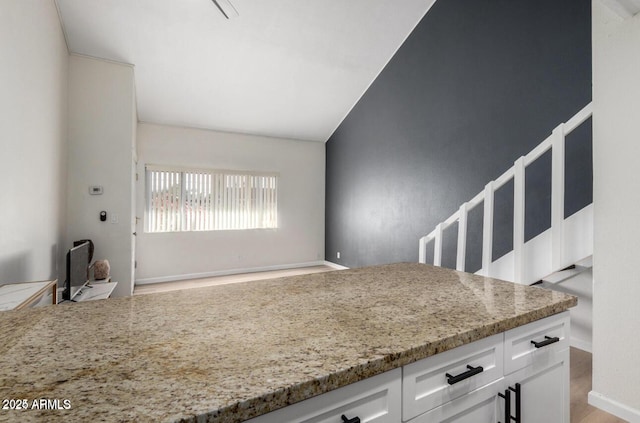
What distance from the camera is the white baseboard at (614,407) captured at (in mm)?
1772

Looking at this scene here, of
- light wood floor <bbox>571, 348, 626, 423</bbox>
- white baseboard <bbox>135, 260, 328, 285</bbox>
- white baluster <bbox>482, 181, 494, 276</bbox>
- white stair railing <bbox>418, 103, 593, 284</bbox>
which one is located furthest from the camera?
white baseboard <bbox>135, 260, 328, 285</bbox>

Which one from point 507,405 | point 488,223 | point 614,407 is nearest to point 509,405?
Result: point 507,405

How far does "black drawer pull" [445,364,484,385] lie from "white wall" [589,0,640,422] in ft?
5.20

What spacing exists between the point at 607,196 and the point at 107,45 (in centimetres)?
477

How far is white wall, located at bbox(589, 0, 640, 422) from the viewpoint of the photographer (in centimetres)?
177

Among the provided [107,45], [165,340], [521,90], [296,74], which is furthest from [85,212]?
[521,90]

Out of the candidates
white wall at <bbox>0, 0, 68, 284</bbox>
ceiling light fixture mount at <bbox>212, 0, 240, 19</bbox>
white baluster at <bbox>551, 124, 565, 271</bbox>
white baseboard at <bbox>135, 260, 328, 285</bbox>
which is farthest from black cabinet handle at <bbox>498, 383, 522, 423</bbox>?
white baseboard at <bbox>135, 260, 328, 285</bbox>

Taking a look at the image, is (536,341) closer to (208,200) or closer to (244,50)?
(244,50)

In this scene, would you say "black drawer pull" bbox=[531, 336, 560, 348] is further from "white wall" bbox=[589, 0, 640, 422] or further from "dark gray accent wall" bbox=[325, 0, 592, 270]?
"dark gray accent wall" bbox=[325, 0, 592, 270]

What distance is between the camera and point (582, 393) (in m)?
2.17

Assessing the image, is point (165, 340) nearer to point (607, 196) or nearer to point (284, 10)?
point (607, 196)

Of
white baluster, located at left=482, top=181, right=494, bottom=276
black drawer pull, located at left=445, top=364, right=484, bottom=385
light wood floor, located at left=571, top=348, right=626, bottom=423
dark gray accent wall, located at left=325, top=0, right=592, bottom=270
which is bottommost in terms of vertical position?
light wood floor, located at left=571, top=348, right=626, bottom=423

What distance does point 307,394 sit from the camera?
606 mm

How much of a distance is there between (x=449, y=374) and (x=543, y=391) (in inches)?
21.6
